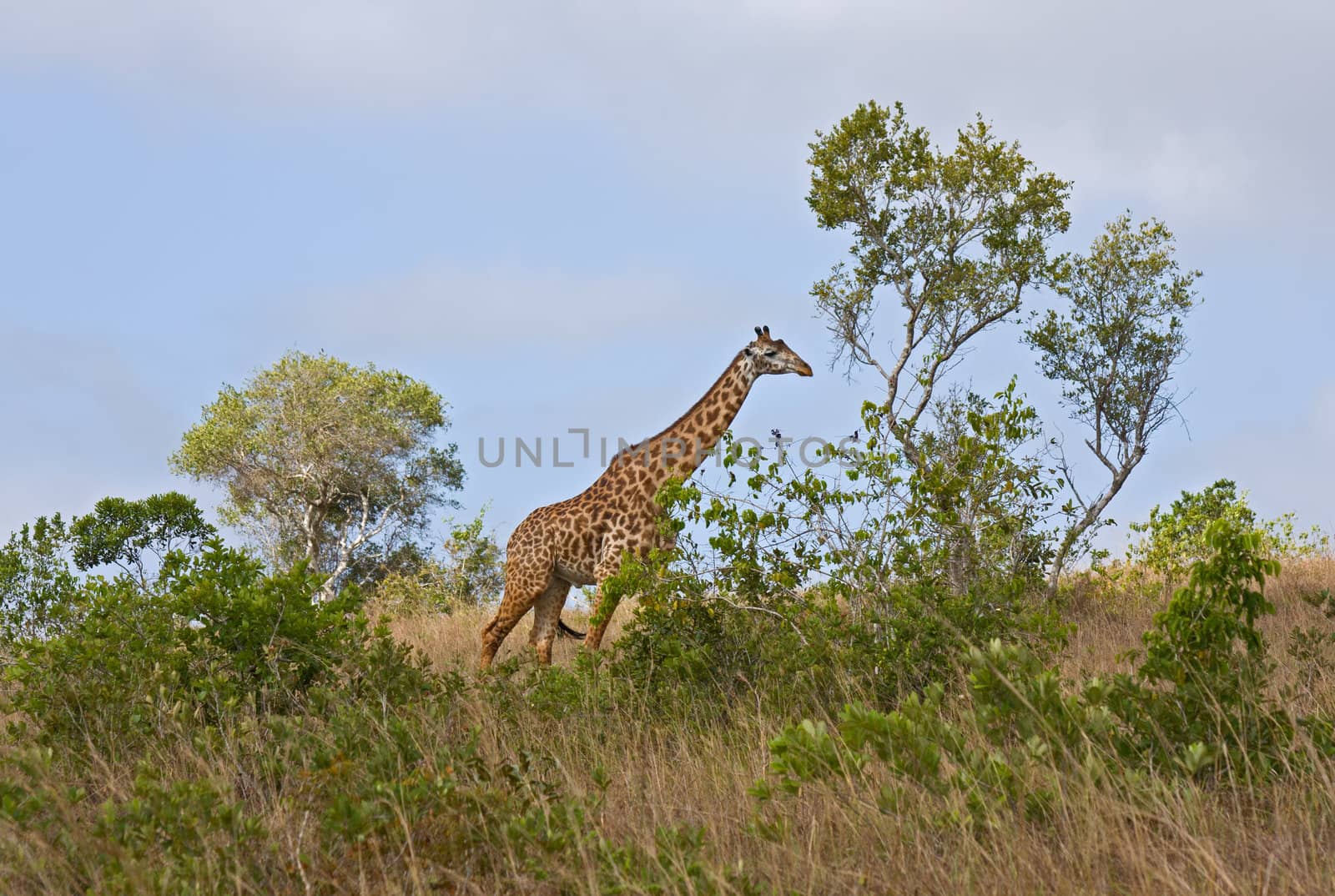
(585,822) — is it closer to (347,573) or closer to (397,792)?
(397,792)

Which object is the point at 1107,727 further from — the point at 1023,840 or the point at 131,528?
the point at 131,528

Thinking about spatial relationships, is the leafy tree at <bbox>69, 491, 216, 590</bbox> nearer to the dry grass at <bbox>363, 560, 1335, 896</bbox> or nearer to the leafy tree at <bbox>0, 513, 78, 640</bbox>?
the leafy tree at <bbox>0, 513, 78, 640</bbox>

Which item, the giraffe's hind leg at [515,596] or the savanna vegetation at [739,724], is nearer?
the savanna vegetation at [739,724]

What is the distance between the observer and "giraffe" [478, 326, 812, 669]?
11.9 m

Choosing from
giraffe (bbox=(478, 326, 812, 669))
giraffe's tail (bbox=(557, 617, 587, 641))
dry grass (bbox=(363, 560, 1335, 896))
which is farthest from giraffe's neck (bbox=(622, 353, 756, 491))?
dry grass (bbox=(363, 560, 1335, 896))

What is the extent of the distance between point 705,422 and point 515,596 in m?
2.82

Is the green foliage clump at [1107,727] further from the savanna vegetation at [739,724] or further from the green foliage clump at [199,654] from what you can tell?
the green foliage clump at [199,654]

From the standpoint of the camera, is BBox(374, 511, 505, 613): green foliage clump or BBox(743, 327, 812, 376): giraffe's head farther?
BBox(374, 511, 505, 613): green foliage clump

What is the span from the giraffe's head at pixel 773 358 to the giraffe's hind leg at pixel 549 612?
3.24m

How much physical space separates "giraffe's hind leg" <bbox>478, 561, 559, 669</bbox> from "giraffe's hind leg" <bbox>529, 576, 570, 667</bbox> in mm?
333

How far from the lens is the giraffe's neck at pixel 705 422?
1243cm

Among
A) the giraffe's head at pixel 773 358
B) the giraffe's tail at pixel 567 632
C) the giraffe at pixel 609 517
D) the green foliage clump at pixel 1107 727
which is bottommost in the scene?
the green foliage clump at pixel 1107 727

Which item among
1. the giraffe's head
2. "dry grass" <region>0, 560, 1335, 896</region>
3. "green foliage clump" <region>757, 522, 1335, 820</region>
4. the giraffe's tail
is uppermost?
the giraffe's head

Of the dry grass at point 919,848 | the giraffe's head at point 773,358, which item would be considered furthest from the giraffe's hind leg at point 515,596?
the dry grass at point 919,848
